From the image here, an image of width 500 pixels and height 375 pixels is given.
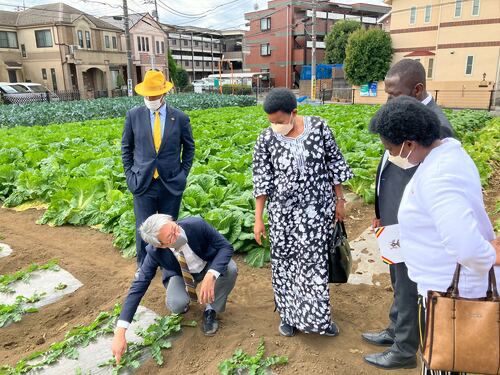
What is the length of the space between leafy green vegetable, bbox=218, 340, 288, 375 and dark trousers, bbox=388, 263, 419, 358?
0.76 metres

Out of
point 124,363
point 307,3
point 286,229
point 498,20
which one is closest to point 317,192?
point 286,229

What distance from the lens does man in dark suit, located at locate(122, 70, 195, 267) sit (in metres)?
3.61

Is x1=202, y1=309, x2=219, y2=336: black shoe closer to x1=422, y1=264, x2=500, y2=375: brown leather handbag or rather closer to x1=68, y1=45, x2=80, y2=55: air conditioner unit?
x1=422, y1=264, x2=500, y2=375: brown leather handbag

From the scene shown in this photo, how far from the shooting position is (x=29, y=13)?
3456 cm

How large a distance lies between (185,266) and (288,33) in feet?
143

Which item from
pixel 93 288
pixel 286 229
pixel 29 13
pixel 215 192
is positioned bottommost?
pixel 93 288

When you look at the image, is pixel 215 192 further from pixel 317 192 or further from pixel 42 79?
pixel 42 79

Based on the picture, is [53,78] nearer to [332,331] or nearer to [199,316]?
[199,316]

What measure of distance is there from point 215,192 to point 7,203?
11.7 feet

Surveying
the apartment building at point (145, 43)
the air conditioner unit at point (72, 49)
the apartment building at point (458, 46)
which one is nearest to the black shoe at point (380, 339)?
the apartment building at point (458, 46)

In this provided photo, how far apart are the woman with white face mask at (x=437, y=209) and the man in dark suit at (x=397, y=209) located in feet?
1.74

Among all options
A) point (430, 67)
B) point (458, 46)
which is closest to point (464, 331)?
point (458, 46)

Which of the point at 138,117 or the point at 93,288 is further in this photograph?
the point at 93,288

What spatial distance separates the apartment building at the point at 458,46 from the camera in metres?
23.3
